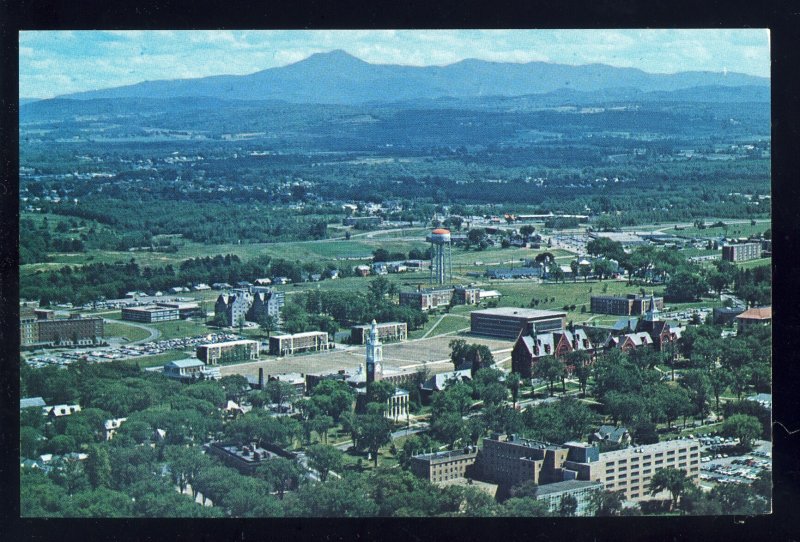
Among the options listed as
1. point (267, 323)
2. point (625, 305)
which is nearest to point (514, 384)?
point (625, 305)

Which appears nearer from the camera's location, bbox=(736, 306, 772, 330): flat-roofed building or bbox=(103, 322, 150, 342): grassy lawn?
bbox=(103, 322, 150, 342): grassy lawn

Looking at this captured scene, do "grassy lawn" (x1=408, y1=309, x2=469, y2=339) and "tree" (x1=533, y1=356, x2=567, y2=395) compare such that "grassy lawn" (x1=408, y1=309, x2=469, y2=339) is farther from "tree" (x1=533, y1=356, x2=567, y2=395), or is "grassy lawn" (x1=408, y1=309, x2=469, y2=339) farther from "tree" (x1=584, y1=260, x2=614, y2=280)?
"tree" (x1=584, y1=260, x2=614, y2=280)

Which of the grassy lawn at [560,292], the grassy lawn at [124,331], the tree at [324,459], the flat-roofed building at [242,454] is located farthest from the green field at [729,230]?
the grassy lawn at [124,331]

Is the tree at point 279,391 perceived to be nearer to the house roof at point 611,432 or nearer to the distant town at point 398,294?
the distant town at point 398,294

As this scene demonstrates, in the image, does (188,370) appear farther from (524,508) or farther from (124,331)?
(524,508)

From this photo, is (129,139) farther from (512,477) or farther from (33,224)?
(512,477)

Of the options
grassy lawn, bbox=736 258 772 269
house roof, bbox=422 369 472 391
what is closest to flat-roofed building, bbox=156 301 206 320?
house roof, bbox=422 369 472 391
